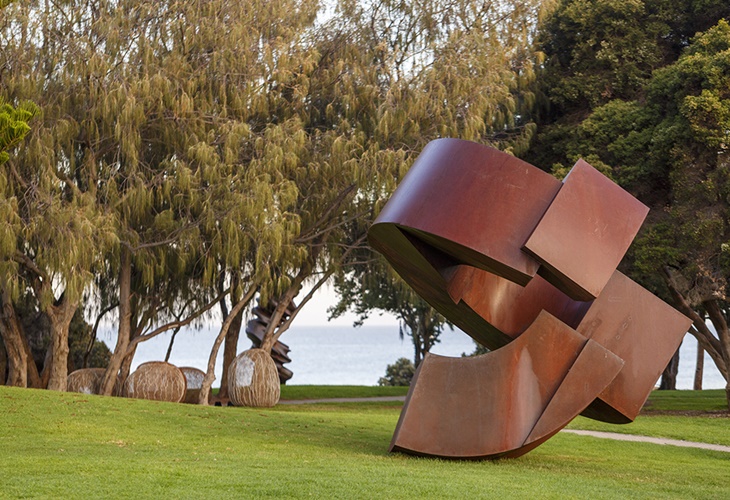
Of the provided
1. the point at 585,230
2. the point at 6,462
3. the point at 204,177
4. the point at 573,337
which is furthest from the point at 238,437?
the point at 204,177

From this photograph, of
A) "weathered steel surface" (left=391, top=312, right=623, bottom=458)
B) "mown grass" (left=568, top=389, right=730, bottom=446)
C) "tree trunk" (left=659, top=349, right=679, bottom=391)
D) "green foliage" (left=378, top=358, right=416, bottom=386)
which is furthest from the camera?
"green foliage" (left=378, top=358, right=416, bottom=386)

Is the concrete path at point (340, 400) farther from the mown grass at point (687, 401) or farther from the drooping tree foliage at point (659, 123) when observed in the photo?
the drooping tree foliage at point (659, 123)

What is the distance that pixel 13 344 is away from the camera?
76.6 ft

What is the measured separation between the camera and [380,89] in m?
23.6

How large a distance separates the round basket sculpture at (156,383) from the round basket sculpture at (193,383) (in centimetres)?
149

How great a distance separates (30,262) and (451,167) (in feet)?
41.7

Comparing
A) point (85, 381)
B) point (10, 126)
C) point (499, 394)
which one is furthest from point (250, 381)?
point (499, 394)

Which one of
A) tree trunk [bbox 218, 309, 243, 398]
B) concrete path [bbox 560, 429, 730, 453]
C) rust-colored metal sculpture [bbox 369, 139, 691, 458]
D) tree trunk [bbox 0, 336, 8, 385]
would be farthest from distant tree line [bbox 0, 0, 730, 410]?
rust-colored metal sculpture [bbox 369, 139, 691, 458]

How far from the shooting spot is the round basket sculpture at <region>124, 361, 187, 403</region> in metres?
23.5

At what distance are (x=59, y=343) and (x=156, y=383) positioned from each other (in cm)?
258

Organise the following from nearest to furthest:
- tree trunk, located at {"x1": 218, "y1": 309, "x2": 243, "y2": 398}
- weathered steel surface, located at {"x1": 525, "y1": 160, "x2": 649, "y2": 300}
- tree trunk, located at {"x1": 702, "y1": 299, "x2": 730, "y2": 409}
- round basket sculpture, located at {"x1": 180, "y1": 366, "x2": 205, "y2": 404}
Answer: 1. weathered steel surface, located at {"x1": 525, "y1": 160, "x2": 649, "y2": 300}
2. tree trunk, located at {"x1": 702, "y1": 299, "x2": 730, "y2": 409}
3. round basket sculpture, located at {"x1": 180, "y1": 366, "x2": 205, "y2": 404}
4. tree trunk, located at {"x1": 218, "y1": 309, "x2": 243, "y2": 398}

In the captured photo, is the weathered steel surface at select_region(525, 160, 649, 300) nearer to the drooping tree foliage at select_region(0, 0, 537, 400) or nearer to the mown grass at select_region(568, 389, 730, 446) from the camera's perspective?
the mown grass at select_region(568, 389, 730, 446)

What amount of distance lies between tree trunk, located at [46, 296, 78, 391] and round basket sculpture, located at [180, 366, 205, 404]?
12.4 ft

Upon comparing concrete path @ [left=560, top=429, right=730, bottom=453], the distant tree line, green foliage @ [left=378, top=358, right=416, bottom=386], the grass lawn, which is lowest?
the grass lawn
